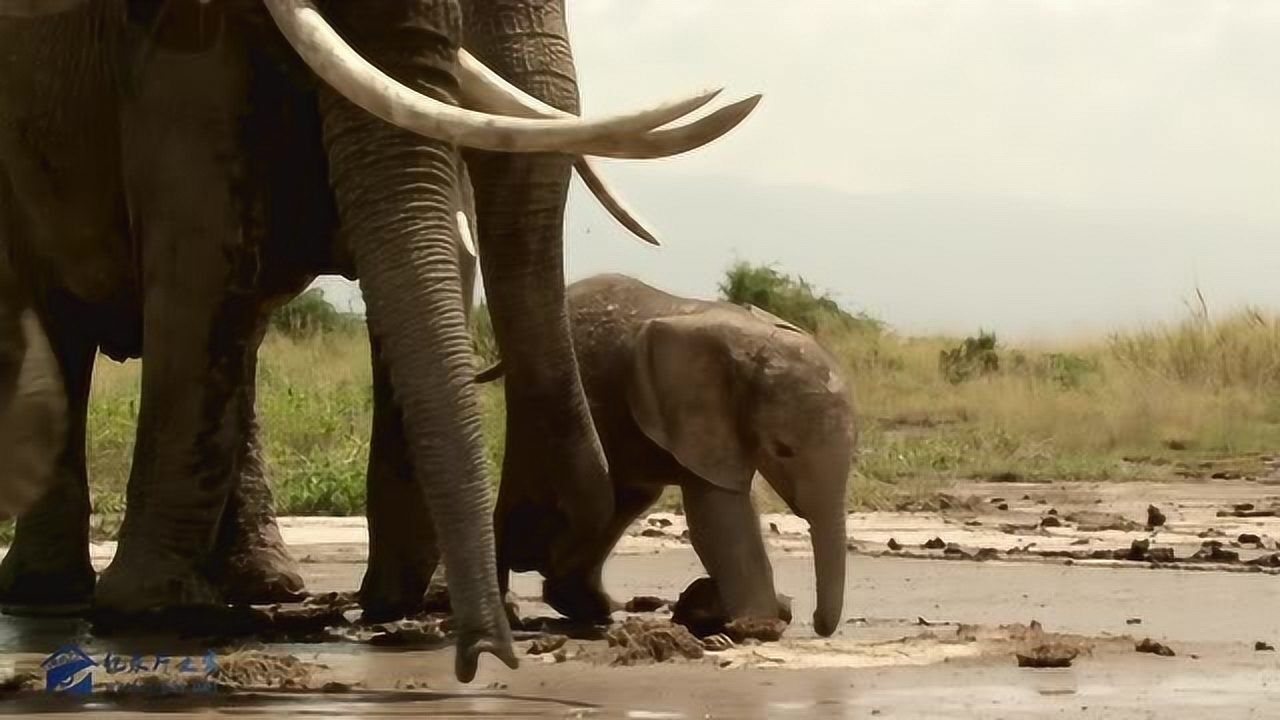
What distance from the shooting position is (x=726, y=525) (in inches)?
393

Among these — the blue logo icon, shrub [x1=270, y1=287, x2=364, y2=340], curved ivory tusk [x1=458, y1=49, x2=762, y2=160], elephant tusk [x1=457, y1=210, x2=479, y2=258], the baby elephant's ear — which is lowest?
the blue logo icon

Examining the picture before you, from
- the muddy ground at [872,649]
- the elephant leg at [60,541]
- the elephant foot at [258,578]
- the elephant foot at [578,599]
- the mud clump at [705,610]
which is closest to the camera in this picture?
the muddy ground at [872,649]

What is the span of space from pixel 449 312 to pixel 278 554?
3.05 m

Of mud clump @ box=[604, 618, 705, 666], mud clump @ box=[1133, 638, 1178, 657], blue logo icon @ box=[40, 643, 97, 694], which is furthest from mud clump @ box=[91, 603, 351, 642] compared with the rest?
mud clump @ box=[1133, 638, 1178, 657]

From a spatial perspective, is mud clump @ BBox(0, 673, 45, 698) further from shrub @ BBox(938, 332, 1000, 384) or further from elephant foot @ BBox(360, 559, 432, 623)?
shrub @ BBox(938, 332, 1000, 384)

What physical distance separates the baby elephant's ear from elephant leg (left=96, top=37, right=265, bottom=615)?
1.49 metres

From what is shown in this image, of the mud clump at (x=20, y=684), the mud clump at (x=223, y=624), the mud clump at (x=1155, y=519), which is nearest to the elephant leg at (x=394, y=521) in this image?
the mud clump at (x=223, y=624)

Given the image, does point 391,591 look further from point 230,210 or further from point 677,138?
point 677,138

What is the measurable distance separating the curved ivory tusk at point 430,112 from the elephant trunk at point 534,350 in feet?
3.39

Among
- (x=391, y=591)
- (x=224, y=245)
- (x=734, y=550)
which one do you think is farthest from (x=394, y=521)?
(x=224, y=245)

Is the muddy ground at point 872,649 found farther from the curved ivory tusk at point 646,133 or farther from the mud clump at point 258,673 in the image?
the curved ivory tusk at point 646,133

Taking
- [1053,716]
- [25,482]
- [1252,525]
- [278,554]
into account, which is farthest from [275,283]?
[1252,525]

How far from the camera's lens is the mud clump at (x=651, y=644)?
919 centimetres

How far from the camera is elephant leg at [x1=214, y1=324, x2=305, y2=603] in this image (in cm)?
1112
